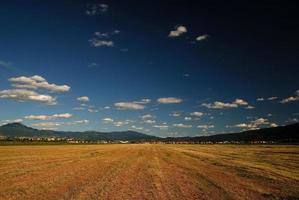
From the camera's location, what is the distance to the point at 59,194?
15.6m

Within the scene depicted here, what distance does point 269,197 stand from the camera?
15.7m

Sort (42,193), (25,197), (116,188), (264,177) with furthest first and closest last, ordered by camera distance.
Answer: (264,177)
(116,188)
(42,193)
(25,197)

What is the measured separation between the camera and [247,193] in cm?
1659

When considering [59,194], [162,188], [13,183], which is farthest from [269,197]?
[13,183]

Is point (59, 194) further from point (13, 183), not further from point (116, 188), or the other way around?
point (13, 183)

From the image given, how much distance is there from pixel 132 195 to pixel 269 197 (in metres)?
6.24

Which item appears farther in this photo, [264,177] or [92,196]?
[264,177]

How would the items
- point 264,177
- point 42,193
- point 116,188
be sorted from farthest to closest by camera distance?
1. point 264,177
2. point 116,188
3. point 42,193

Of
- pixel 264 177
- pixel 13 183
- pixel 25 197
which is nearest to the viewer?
pixel 25 197

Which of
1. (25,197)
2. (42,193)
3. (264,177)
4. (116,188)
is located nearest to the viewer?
(25,197)

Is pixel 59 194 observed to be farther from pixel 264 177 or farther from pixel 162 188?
pixel 264 177

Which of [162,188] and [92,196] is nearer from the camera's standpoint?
[92,196]

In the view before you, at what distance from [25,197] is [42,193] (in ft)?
3.69

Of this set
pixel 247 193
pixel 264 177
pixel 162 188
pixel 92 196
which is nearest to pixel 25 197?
pixel 92 196
